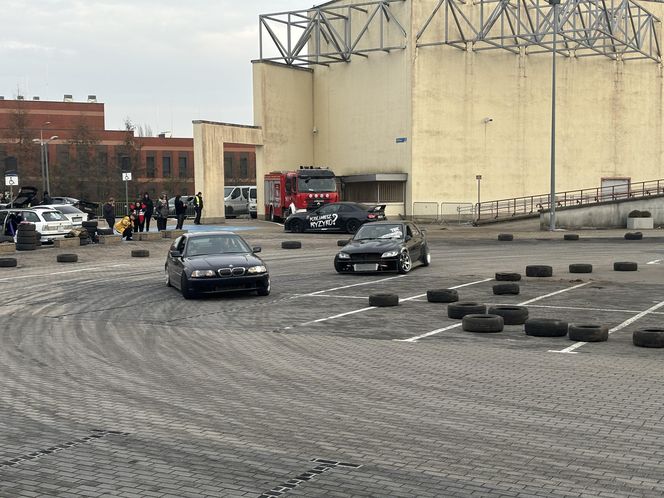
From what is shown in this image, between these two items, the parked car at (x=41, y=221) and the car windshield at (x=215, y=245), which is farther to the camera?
Result: the parked car at (x=41, y=221)

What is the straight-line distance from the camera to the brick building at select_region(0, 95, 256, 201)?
81.1 meters

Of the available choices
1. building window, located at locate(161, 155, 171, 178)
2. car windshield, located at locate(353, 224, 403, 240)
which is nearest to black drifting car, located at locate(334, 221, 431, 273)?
car windshield, located at locate(353, 224, 403, 240)

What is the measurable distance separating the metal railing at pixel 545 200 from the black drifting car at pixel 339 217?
1098 cm

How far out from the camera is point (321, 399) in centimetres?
886

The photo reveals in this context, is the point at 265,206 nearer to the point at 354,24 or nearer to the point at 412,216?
the point at 412,216

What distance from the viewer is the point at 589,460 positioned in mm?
6672

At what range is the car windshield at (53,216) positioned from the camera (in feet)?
111

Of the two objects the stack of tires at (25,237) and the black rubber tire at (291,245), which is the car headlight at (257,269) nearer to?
the black rubber tire at (291,245)

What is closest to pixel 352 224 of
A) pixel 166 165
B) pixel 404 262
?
pixel 404 262

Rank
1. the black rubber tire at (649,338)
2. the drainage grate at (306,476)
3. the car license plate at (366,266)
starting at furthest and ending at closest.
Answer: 1. the car license plate at (366,266)
2. the black rubber tire at (649,338)
3. the drainage grate at (306,476)

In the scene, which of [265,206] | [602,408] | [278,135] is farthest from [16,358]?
[278,135]

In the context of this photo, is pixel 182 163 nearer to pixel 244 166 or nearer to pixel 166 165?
pixel 166 165

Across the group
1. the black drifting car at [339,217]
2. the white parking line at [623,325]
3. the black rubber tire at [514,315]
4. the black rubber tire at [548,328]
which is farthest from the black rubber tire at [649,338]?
the black drifting car at [339,217]

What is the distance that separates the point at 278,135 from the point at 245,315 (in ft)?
128
